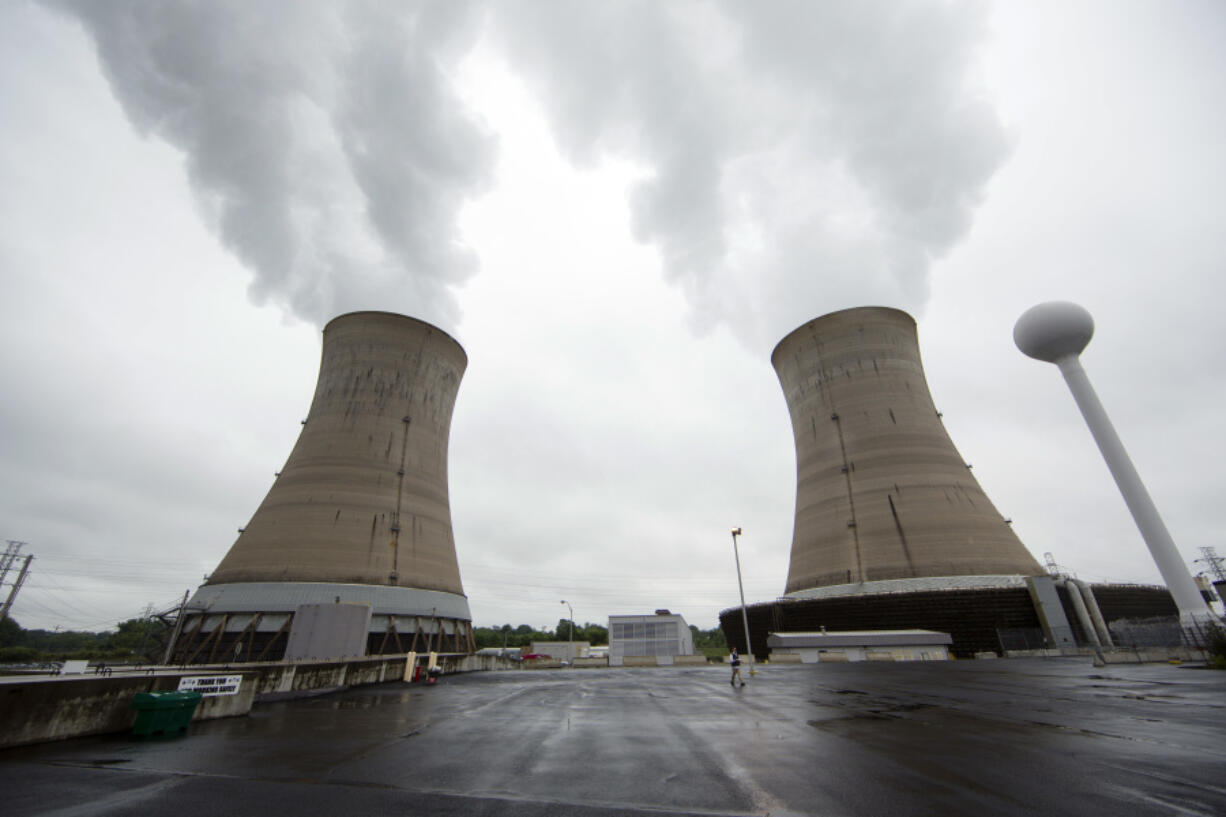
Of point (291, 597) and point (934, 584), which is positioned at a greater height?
point (934, 584)

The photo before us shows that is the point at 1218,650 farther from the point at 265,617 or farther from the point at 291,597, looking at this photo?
the point at 265,617

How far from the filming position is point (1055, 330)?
109 ft

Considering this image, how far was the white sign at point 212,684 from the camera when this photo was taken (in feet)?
32.1

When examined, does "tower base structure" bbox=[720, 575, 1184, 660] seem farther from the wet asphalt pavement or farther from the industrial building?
the wet asphalt pavement

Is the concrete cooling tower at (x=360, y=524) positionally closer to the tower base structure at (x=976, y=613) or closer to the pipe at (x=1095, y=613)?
the tower base structure at (x=976, y=613)

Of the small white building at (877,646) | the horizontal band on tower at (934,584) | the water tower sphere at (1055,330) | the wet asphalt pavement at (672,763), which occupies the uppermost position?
the water tower sphere at (1055,330)

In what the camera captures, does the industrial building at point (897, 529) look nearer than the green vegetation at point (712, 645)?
Yes

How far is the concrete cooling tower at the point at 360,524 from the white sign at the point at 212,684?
1034cm

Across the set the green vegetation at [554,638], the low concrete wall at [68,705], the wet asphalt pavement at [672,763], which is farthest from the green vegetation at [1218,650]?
the green vegetation at [554,638]

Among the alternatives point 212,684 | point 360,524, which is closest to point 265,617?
point 360,524

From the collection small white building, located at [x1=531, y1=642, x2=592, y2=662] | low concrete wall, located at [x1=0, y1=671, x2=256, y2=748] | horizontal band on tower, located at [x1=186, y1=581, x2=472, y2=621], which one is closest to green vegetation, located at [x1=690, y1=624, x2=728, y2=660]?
small white building, located at [x1=531, y1=642, x2=592, y2=662]

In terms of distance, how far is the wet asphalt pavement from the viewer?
4.24 metres

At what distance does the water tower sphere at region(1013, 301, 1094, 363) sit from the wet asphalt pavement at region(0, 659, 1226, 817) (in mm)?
30383

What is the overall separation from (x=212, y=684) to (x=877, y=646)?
32405 millimetres
